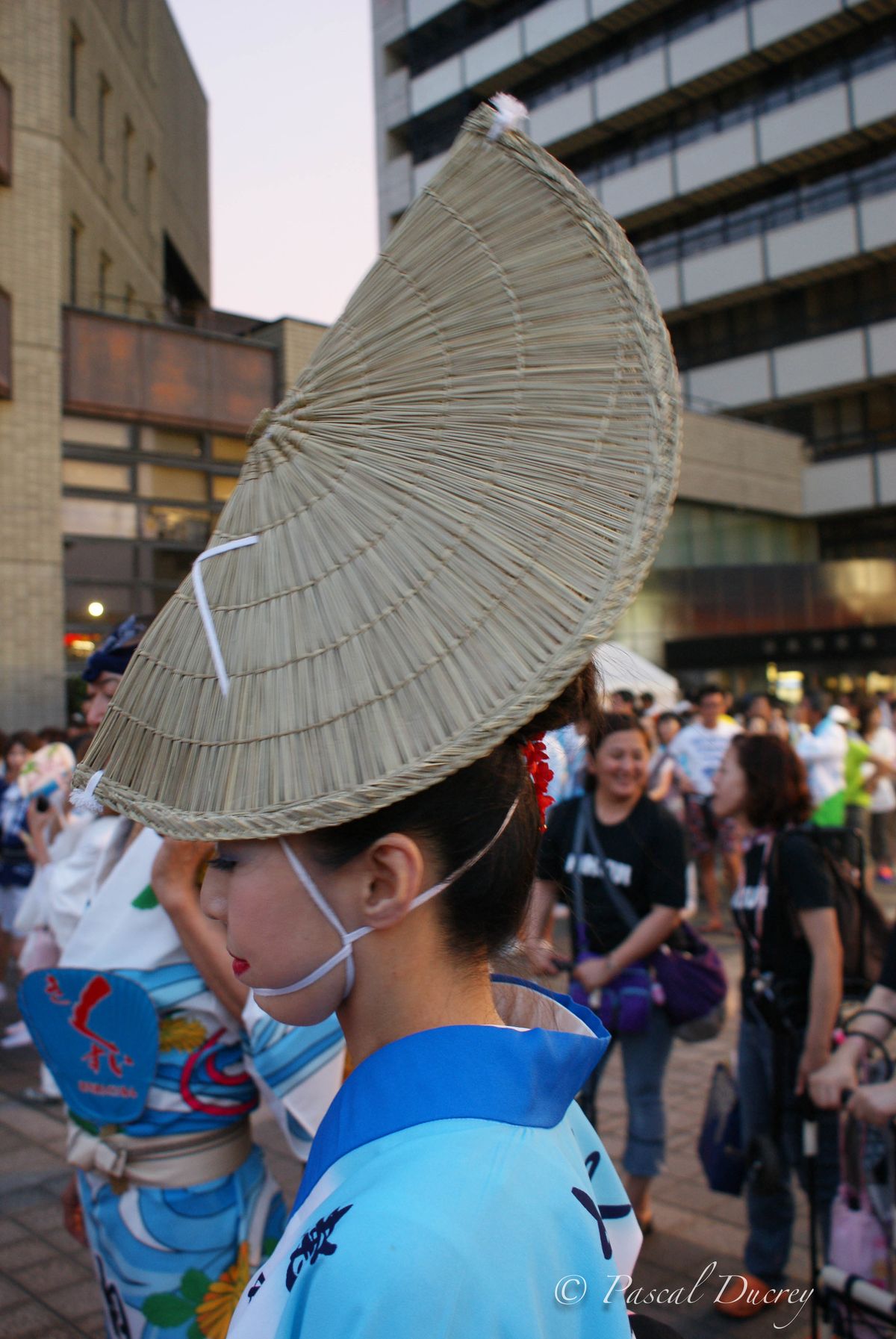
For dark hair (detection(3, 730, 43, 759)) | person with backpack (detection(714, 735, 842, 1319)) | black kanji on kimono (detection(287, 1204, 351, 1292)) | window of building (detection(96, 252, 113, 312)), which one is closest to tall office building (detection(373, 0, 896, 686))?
window of building (detection(96, 252, 113, 312))

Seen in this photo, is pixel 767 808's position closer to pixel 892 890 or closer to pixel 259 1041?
pixel 259 1041

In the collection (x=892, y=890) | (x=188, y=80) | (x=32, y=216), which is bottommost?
(x=892, y=890)

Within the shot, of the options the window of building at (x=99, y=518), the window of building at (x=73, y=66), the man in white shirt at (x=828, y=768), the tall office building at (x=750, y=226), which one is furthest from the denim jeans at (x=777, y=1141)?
the tall office building at (x=750, y=226)

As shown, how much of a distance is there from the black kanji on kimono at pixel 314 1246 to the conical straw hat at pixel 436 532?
0.38 meters

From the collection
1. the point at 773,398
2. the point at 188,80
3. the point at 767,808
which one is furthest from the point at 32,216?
the point at 773,398

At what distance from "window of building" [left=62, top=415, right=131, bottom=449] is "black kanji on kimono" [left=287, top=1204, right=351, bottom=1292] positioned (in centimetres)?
1374

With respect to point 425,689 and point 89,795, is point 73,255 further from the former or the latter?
point 425,689

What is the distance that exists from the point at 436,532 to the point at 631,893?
316cm

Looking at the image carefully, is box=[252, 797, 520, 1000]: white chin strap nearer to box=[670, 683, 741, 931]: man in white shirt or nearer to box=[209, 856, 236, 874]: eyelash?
box=[209, 856, 236, 874]: eyelash

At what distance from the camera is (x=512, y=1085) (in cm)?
106

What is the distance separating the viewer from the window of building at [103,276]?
48.8 ft

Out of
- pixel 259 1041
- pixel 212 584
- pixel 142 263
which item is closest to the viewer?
pixel 212 584

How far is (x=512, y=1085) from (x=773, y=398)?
28.0m

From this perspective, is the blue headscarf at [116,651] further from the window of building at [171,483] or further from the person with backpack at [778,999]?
the window of building at [171,483]
